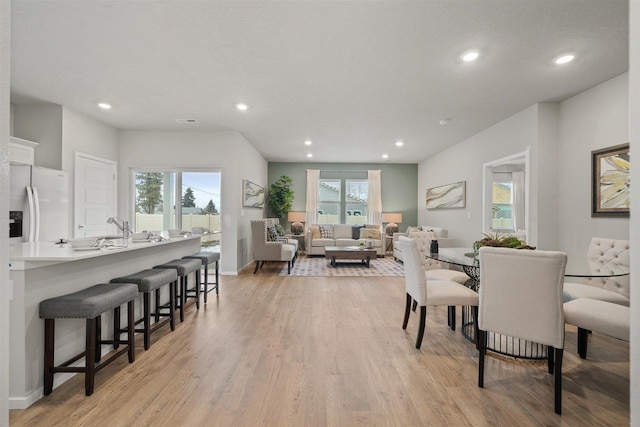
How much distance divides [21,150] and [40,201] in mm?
822

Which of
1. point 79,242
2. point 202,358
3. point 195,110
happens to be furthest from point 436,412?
point 195,110

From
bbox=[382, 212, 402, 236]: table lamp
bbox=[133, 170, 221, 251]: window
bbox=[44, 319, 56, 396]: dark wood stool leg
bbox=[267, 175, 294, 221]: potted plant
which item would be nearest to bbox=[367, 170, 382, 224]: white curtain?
bbox=[382, 212, 402, 236]: table lamp

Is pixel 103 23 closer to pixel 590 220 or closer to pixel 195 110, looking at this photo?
pixel 195 110

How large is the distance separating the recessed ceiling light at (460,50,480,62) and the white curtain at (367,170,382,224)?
245 inches

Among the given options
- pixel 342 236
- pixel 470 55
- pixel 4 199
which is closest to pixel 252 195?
pixel 342 236

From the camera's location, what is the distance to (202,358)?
2451 mm

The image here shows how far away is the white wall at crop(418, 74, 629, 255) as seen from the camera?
343 centimetres

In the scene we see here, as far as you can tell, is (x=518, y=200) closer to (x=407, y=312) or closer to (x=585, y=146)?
(x=585, y=146)

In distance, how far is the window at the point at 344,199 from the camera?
938 centimetres

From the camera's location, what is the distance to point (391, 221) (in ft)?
29.1

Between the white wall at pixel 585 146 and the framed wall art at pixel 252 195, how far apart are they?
5.10 m

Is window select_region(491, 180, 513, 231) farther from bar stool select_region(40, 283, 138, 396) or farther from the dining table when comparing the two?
bar stool select_region(40, 283, 138, 396)

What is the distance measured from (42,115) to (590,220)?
7.35 m

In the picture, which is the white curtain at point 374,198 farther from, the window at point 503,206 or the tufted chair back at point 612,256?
the tufted chair back at point 612,256
